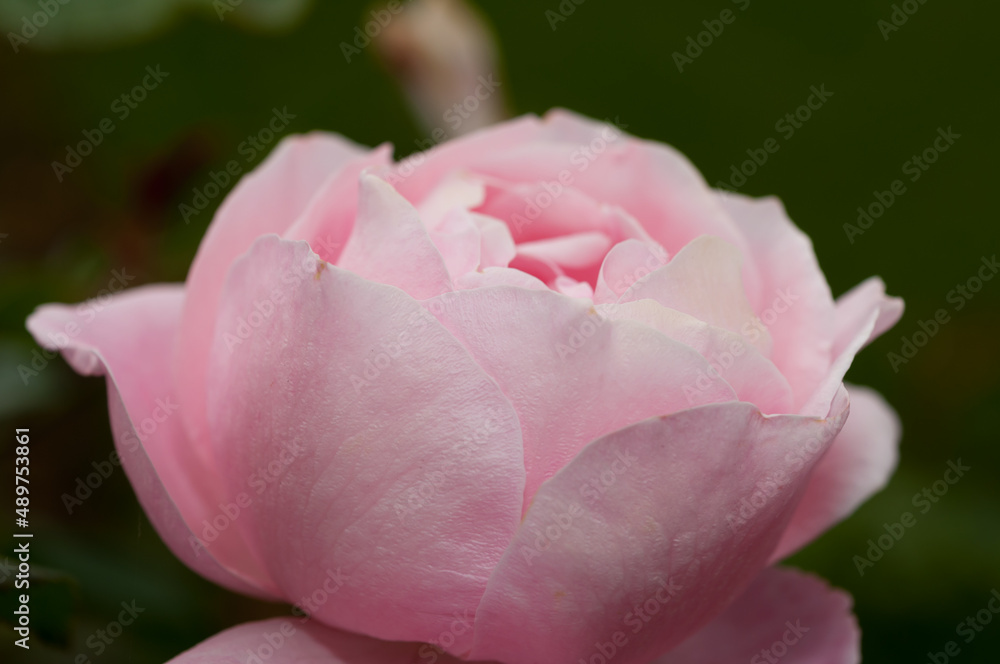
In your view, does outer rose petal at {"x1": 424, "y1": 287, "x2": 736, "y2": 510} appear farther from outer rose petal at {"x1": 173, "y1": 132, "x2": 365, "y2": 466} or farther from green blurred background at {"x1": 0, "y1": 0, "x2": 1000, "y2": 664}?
green blurred background at {"x1": 0, "y1": 0, "x2": 1000, "y2": 664}

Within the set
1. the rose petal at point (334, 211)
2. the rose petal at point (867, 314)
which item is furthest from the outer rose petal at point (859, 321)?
the rose petal at point (334, 211)

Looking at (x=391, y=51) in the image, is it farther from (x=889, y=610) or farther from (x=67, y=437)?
(x=889, y=610)

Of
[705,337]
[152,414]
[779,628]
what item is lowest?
[152,414]

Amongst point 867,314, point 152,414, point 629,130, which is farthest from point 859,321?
point 629,130

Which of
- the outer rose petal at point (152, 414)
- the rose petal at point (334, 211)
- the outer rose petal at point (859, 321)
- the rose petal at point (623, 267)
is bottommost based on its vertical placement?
the outer rose petal at point (152, 414)

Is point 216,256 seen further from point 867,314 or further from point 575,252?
point 867,314

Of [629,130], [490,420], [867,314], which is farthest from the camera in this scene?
[629,130]

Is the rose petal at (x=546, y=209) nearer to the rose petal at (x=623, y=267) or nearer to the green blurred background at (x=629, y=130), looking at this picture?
the rose petal at (x=623, y=267)
